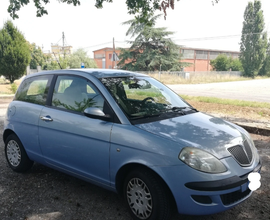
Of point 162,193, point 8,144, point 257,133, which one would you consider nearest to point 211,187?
point 162,193

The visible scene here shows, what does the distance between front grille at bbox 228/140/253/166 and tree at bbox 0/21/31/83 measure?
25.4 m

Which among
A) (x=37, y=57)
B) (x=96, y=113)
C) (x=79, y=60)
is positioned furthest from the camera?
(x=37, y=57)

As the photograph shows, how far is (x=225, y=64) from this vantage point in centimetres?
5631

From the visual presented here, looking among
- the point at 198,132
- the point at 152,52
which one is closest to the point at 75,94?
the point at 198,132

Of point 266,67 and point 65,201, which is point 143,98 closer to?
point 65,201

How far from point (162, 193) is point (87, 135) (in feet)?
3.80

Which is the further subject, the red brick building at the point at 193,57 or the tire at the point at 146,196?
the red brick building at the point at 193,57

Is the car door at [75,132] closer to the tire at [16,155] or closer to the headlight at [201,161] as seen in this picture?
the tire at [16,155]

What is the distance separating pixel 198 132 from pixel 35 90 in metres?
2.75

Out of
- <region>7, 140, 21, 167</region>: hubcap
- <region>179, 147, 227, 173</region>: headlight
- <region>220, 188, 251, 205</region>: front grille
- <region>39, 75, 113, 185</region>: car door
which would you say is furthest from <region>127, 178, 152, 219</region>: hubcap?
<region>7, 140, 21, 167</region>: hubcap

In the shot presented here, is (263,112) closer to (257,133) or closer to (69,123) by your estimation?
(257,133)

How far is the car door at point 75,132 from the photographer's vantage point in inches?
124

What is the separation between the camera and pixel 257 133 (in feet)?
22.7

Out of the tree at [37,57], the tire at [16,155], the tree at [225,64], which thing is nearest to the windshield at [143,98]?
the tire at [16,155]
